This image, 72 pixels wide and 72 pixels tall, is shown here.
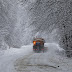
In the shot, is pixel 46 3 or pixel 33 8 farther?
pixel 33 8

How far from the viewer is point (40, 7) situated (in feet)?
45.7

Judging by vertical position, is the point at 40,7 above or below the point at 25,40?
above

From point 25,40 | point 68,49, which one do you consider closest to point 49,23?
point 68,49

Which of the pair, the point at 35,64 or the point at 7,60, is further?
the point at 7,60

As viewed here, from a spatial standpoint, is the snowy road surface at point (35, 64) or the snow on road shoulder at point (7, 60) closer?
the snowy road surface at point (35, 64)

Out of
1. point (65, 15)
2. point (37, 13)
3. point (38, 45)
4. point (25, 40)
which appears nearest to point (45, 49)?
point (38, 45)

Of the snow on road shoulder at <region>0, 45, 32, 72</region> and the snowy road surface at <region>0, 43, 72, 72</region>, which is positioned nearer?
the snowy road surface at <region>0, 43, 72, 72</region>

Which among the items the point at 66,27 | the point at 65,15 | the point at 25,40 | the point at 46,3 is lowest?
the point at 25,40

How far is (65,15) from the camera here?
1322 centimetres

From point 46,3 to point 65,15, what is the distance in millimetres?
1950

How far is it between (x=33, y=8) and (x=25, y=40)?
46.8 m

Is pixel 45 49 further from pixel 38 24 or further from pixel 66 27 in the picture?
pixel 66 27

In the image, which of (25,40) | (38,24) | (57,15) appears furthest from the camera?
(25,40)

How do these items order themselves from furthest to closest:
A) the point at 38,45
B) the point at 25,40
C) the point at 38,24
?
the point at 25,40 < the point at 38,45 < the point at 38,24
